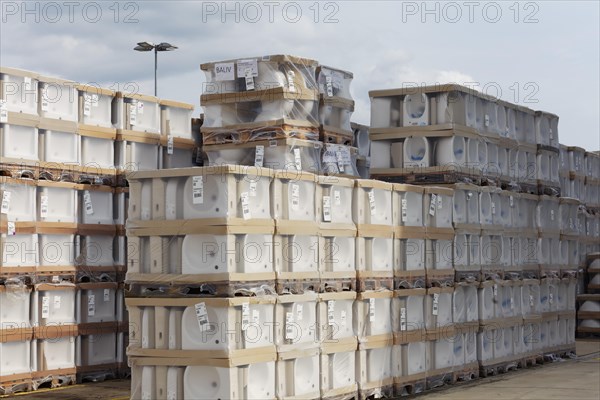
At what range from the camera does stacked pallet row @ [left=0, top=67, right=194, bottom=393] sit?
13.9 m

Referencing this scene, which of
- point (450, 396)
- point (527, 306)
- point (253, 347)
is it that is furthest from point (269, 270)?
point (527, 306)

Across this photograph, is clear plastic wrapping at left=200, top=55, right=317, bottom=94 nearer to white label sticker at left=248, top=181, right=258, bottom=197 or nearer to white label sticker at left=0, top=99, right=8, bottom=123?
white label sticker at left=0, top=99, right=8, bottom=123

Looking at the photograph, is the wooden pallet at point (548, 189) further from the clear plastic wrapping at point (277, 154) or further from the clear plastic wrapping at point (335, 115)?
the clear plastic wrapping at point (277, 154)

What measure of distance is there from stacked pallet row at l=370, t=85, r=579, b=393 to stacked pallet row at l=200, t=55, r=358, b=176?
4.95 feet

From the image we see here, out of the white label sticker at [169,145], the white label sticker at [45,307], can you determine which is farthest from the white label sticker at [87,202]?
the white label sticker at [169,145]

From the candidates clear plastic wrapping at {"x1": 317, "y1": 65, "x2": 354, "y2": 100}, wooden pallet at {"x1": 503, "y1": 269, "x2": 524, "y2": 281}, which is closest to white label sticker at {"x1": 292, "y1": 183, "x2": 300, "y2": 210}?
clear plastic wrapping at {"x1": 317, "y1": 65, "x2": 354, "y2": 100}

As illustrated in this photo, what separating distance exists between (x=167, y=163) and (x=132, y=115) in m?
0.97

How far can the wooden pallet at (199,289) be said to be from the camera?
35.9 ft

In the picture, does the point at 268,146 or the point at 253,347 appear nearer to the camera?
the point at 253,347

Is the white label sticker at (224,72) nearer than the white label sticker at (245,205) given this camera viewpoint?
No

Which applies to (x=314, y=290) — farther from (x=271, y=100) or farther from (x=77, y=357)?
(x=77, y=357)

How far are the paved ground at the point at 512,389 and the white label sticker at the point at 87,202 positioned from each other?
8.15 feet

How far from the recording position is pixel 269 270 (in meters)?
11.5

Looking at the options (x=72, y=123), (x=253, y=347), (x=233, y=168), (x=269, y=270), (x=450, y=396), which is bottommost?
(x=450, y=396)
